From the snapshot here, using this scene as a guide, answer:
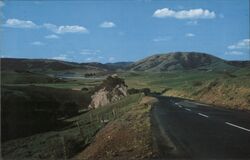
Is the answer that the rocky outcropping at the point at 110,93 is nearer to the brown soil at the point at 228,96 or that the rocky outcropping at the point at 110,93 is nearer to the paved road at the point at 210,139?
the brown soil at the point at 228,96

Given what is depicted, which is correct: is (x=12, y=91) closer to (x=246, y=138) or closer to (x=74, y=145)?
(x=74, y=145)

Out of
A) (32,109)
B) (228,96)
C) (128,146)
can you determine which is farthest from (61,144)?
(32,109)

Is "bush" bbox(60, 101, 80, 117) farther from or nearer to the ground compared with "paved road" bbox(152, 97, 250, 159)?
nearer to the ground

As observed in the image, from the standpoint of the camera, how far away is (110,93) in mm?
79875

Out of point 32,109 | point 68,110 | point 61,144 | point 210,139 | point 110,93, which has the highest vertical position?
point 210,139

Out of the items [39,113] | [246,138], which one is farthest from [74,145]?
[39,113]

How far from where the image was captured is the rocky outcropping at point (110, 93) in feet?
257

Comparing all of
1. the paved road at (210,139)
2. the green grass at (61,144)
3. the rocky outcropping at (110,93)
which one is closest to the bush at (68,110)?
the rocky outcropping at (110,93)

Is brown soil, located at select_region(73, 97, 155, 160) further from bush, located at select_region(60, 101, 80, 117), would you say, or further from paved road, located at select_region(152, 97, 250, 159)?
bush, located at select_region(60, 101, 80, 117)

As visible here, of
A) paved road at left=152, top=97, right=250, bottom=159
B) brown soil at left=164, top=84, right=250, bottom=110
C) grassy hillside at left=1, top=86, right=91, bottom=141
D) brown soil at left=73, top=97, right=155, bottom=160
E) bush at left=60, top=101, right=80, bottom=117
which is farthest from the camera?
bush at left=60, top=101, right=80, bottom=117

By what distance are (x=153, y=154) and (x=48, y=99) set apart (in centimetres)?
7579

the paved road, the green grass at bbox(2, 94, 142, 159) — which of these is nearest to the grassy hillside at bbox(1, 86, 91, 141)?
the green grass at bbox(2, 94, 142, 159)

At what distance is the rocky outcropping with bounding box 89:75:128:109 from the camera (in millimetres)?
78312

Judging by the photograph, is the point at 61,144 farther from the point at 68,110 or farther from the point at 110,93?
the point at 110,93
